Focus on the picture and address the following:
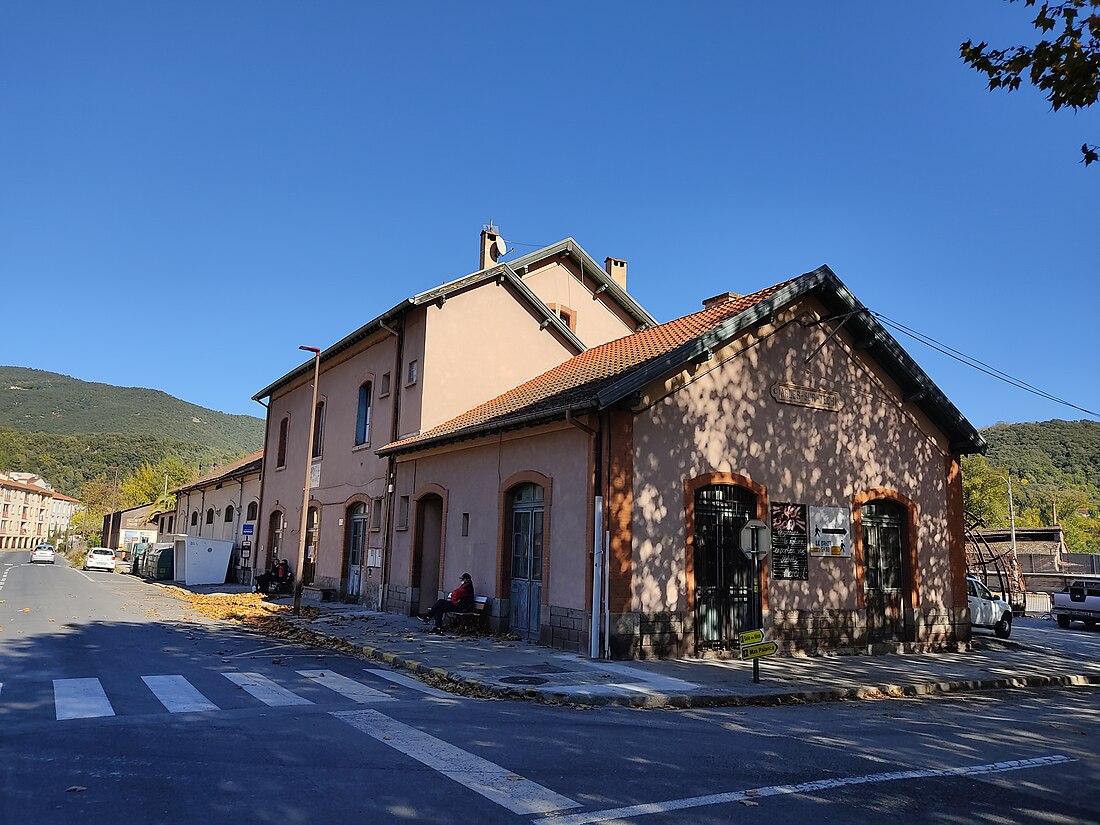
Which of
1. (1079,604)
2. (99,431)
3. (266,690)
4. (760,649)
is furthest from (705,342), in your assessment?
(99,431)

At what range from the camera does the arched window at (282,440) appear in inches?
1198

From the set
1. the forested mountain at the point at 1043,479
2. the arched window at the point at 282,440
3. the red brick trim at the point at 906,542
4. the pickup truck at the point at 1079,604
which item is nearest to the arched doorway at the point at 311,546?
the arched window at the point at 282,440

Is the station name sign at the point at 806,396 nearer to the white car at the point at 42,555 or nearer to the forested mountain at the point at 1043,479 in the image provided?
the forested mountain at the point at 1043,479

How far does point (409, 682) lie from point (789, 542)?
7.57 metres

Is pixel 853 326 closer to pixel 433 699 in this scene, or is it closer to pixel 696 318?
pixel 696 318

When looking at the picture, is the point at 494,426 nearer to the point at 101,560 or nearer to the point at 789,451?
the point at 789,451

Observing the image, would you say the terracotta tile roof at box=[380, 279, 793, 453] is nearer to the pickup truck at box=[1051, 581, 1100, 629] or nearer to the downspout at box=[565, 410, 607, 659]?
the downspout at box=[565, 410, 607, 659]

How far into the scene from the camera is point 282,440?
101 feet

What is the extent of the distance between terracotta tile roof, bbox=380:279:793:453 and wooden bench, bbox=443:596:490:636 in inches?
A: 138

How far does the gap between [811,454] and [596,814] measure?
11.2 meters

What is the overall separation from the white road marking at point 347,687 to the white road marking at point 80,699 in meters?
2.48

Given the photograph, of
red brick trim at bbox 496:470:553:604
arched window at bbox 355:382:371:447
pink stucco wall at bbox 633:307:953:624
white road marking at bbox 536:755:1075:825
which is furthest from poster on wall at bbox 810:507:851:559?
arched window at bbox 355:382:371:447

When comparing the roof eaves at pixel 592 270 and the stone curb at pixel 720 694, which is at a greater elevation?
the roof eaves at pixel 592 270

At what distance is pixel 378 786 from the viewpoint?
548cm
